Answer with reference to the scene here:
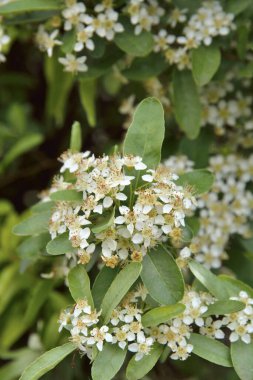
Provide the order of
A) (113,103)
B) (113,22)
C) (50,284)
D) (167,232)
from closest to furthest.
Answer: (167,232), (113,22), (50,284), (113,103)

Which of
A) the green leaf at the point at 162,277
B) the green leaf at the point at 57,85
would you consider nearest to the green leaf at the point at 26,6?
the green leaf at the point at 57,85

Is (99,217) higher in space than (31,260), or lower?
higher

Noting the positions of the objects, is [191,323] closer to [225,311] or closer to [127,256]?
[225,311]

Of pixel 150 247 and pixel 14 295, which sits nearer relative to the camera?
pixel 150 247

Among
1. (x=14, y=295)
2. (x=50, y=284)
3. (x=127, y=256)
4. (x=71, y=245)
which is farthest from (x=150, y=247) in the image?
(x=14, y=295)

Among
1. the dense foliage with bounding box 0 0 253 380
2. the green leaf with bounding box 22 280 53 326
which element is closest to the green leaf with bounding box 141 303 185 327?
the dense foliage with bounding box 0 0 253 380

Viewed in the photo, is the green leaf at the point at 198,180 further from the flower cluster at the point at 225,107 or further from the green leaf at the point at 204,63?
the flower cluster at the point at 225,107

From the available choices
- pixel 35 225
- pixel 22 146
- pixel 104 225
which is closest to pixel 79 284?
pixel 104 225
